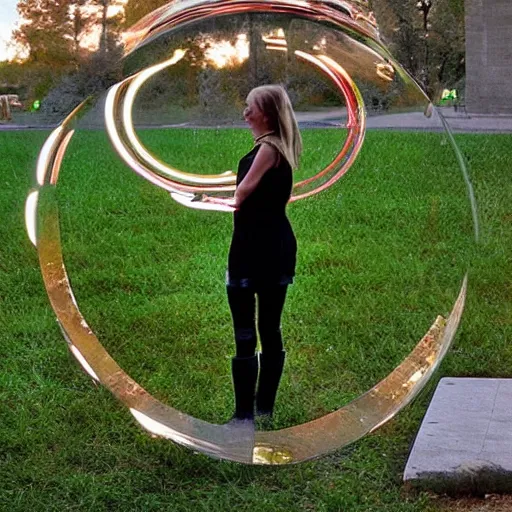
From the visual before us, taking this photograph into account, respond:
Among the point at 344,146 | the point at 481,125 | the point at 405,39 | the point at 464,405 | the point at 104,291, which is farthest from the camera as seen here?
the point at 481,125

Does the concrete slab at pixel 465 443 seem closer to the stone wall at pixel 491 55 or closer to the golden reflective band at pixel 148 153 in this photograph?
the golden reflective band at pixel 148 153

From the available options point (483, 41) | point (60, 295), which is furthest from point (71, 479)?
point (483, 41)

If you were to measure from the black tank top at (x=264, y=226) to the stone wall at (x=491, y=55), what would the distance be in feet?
14.4

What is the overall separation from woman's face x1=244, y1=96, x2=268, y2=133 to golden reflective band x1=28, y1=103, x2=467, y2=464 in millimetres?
753

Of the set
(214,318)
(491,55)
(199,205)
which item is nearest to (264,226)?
(199,205)

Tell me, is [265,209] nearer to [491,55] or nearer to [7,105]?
[7,105]

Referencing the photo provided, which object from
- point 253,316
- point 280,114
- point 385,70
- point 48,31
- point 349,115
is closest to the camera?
point 280,114

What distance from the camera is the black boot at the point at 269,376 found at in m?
3.69

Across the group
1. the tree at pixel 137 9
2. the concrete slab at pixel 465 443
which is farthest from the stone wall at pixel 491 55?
the tree at pixel 137 9

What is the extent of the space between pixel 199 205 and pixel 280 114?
431mm

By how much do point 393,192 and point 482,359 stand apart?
75.3 inches

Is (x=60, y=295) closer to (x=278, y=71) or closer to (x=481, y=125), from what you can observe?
(x=278, y=71)

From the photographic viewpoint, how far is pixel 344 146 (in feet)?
12.2

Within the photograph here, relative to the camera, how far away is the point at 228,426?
393 cm
